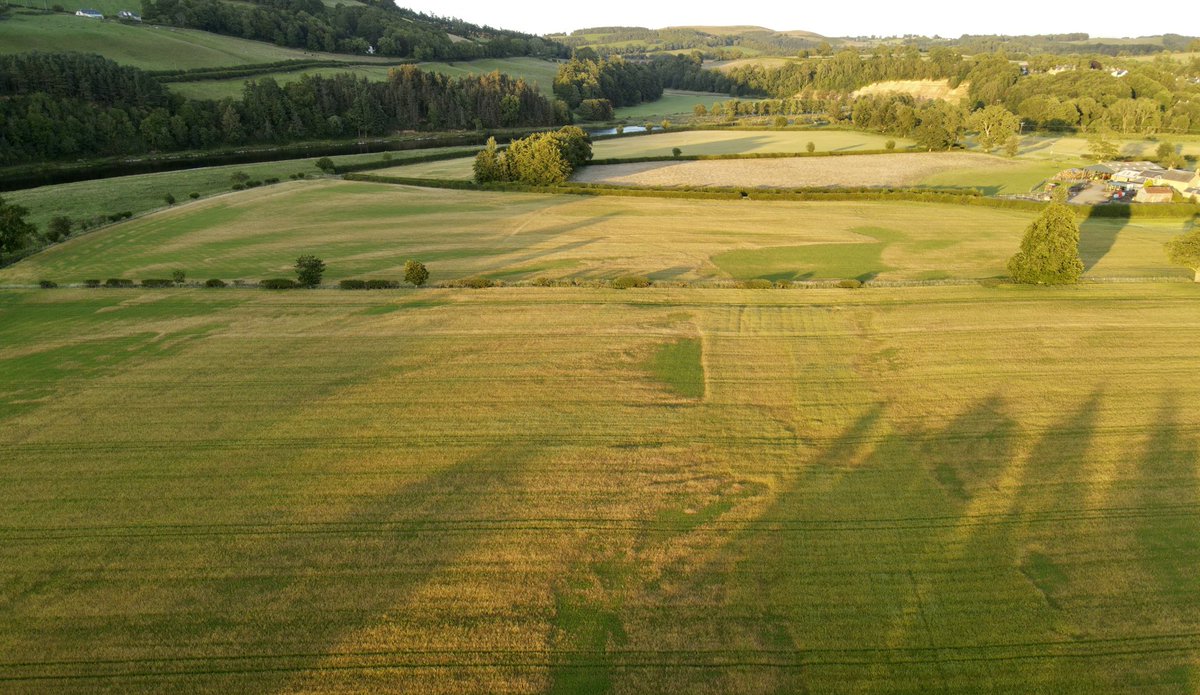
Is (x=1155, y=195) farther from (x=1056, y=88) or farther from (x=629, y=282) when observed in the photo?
(x=1056, y=88)

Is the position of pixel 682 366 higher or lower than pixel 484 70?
lower

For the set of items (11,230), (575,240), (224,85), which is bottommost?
(575,240)

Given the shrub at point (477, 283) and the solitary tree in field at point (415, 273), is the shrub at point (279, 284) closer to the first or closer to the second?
the solitary tree in field at point (415, 273)

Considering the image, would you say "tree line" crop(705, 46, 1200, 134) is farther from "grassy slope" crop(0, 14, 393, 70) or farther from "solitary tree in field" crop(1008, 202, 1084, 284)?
"grassy slope" crop(0, 14, 393, 70)

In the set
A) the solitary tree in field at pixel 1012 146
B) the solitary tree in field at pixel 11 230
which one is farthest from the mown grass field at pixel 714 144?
the solitary tree in field at pixel 11 230

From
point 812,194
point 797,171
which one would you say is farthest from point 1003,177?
point 812,194

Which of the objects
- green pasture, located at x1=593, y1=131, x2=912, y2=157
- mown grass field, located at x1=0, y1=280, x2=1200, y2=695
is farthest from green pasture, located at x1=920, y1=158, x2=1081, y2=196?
mown grass field, located at x1=0, y1=280, x2=1200, y2=695
